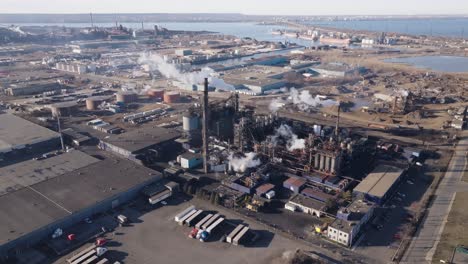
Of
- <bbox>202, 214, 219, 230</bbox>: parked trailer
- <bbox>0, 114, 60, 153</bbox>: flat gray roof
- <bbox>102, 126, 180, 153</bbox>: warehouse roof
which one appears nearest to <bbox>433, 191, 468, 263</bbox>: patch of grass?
<bbox>202, 214, 219, 230</bbox>: parked trailer

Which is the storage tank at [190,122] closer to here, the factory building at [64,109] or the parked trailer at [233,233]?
the parked trailer at [233,233]

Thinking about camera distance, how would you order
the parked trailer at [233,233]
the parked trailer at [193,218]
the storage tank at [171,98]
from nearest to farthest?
the parked trailer at [233,233] < the parked trailer at [193,218] < the storage tank at [171,98]

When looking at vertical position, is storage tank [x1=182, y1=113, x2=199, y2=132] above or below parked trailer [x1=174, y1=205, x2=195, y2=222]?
above

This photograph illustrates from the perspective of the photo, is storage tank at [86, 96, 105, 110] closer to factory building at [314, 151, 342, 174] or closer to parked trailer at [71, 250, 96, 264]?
parked trailer at [71, 250, 96, 264]

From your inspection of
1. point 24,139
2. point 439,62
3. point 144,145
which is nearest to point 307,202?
point 144,145

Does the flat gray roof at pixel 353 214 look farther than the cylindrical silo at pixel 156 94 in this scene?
No

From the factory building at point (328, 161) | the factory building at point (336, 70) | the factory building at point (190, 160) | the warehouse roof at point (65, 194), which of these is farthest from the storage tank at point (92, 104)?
the factory building at point (336, 70)

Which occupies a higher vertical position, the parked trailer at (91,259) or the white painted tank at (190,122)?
Result: the white painted tank at (190,122)
